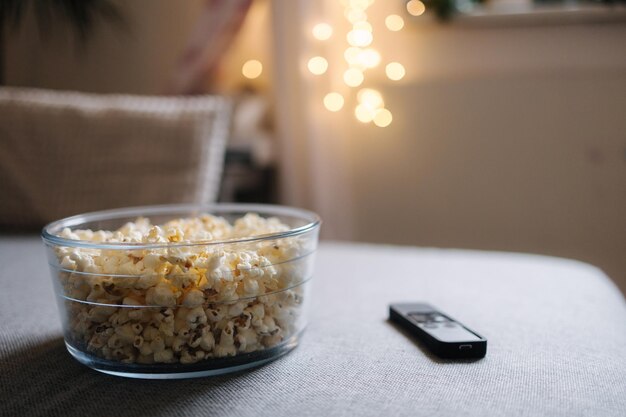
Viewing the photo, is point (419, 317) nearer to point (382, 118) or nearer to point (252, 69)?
point (382, 118)

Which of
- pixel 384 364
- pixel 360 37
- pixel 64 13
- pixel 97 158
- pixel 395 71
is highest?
pixel 64 13

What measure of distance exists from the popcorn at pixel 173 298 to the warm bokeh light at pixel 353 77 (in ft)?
4.64

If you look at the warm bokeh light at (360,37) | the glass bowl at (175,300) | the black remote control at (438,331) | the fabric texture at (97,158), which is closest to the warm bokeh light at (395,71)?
the warm bokeh light at (360,37)

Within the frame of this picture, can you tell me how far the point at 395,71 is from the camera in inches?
77.9

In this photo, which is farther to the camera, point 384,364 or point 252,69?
point 252,69

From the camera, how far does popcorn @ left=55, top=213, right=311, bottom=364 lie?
2.02 feet

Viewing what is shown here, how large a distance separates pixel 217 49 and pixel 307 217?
137cm

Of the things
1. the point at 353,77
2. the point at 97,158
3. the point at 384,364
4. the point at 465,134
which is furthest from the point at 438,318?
the point at 353,77

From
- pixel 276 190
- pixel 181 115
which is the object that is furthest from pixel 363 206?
pixel 181 115

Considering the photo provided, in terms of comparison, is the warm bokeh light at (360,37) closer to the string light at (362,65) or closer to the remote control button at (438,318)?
the string light at (362,65)

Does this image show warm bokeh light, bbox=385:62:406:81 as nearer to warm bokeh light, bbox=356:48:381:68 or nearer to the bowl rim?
warm bokeh light, bbox=356:48:381:68

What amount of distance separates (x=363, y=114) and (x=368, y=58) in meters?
0.17

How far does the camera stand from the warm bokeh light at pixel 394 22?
1957mm

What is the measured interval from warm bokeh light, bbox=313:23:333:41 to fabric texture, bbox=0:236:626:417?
3.64 feet
